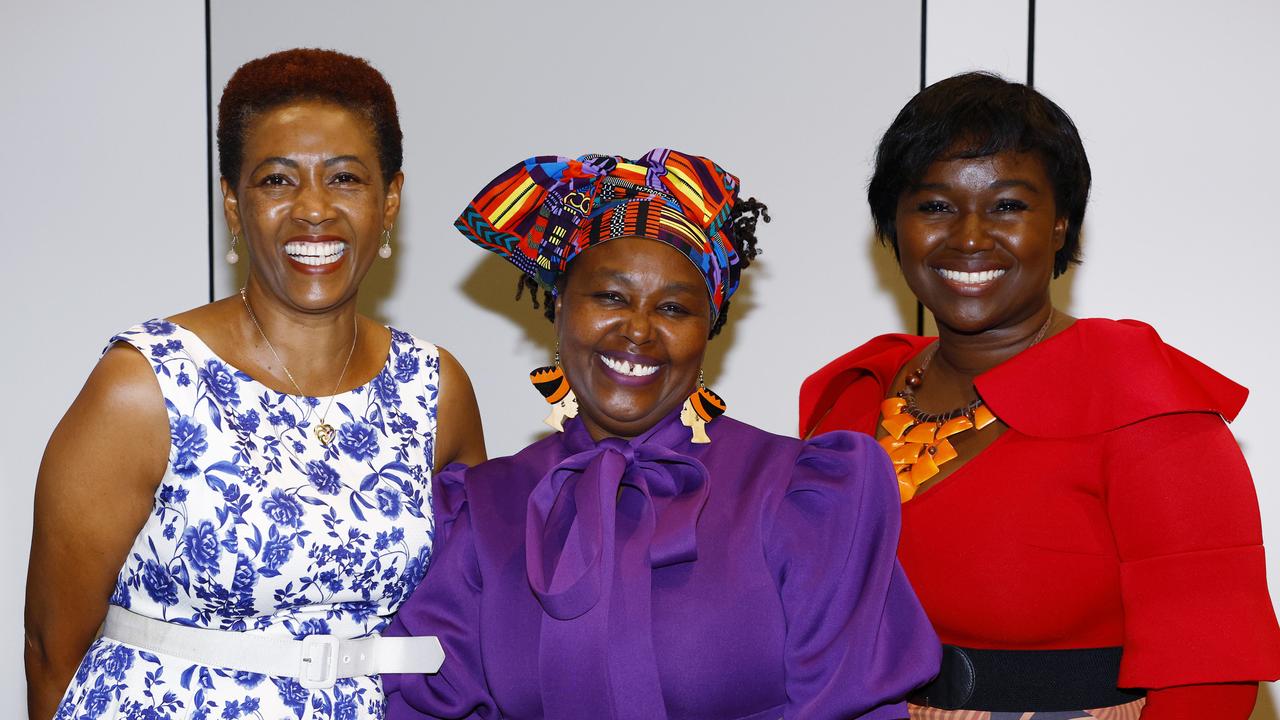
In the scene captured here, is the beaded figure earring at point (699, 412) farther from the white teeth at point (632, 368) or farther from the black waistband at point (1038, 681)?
the black waistband at point (1038, 681)

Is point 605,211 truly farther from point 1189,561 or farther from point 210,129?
point 210,129

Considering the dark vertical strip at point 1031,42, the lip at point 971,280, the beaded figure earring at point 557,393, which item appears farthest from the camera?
the dark vertical strip at point 1031,42

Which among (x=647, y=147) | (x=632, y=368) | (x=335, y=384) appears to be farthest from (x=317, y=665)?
(x=647, y=147)

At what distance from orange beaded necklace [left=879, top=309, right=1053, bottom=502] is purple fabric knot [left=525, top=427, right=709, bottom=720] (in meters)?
0.47

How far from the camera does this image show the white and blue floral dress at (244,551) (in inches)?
75.6

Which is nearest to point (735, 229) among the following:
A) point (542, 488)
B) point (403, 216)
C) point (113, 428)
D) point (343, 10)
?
point (542, 488)

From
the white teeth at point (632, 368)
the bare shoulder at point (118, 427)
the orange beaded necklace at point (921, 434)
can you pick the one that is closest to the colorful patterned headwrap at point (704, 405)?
the white teeth at point (632, 368)

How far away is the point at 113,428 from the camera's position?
6.26 ft

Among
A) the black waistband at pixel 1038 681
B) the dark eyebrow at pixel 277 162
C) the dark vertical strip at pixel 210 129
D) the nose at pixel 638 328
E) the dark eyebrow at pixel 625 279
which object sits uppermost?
the dark vertical strip at pixel 210 129

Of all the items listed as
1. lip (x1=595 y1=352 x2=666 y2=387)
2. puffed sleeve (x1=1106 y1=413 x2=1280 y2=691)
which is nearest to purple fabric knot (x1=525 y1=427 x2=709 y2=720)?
lip (x1=595 y1=352 x2=666 y2=387)

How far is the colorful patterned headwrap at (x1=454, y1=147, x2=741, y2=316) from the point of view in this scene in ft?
6.22

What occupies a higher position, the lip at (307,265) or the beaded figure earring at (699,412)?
the lip at (307,265)

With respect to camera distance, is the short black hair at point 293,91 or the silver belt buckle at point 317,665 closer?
the silver belt buckle at point 317,665

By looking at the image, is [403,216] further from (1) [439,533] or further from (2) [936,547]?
(2) [936,547]
